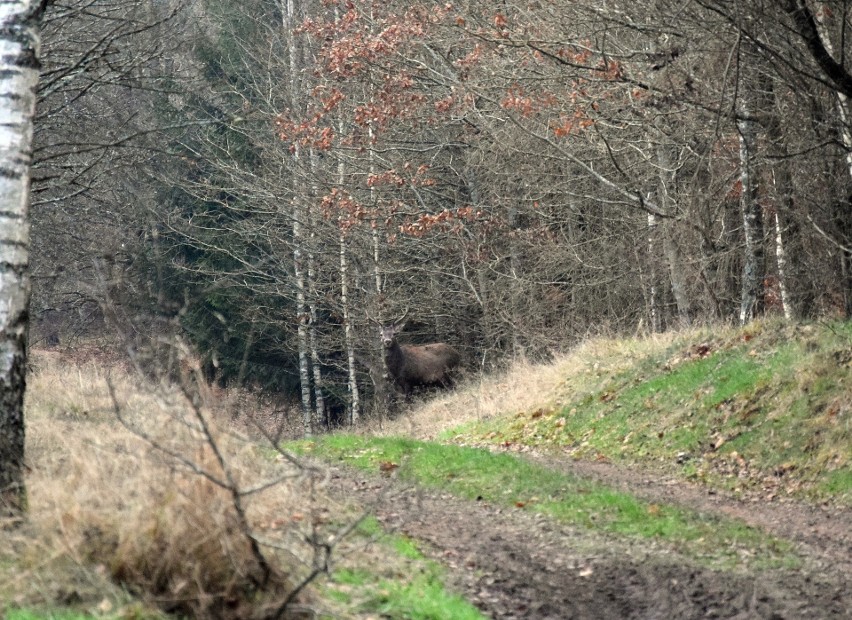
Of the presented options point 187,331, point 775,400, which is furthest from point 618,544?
point 187,331

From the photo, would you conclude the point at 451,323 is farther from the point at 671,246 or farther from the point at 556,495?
the point at 556,495

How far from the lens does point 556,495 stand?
11688 mm

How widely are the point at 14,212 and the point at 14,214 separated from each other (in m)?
0.01

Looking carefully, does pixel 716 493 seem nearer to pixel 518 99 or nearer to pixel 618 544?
pixel 618 544

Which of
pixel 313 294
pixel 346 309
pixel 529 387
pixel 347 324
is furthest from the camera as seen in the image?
pixel 313 294

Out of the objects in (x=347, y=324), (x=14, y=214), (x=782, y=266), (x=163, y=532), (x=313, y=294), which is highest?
(x=14, y=214)

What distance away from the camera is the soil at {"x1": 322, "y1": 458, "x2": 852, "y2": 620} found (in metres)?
7.68

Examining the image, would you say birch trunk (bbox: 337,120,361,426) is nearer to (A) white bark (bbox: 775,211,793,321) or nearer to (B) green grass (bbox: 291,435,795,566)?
(A) white bark (bbox: 775,211,793,321)

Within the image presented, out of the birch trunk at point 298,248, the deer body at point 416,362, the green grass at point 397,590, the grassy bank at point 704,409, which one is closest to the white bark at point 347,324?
the birch trunk at point 298,248

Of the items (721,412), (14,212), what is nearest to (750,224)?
(721,412)

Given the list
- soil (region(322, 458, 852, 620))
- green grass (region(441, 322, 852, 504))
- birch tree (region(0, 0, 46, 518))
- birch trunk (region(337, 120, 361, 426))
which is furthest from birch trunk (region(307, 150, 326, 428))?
A: birch tree (region(0, 0, 46, 518))

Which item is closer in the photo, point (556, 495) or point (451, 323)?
point (556, 495)

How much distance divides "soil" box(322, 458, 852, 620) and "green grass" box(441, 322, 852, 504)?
183 centimetres

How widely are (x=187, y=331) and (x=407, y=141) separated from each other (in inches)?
530
